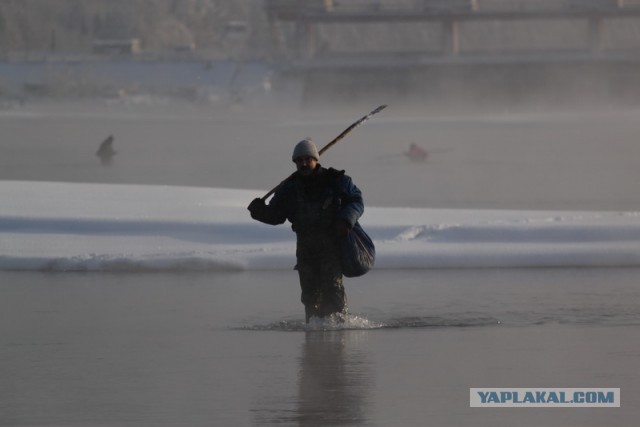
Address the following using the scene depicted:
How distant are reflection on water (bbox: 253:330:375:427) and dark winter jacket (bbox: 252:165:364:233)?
0.78 meters

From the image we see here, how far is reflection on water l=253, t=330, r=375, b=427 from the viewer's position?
7.42 m

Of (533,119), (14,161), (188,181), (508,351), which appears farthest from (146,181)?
A: (533,119)

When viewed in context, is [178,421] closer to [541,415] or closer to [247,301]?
[541,415]

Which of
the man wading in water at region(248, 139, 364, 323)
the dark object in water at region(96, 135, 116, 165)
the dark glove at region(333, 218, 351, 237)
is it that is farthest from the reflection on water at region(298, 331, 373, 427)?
the dark object in water at region(96, 135, 116, 165)

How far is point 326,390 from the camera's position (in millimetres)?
8203

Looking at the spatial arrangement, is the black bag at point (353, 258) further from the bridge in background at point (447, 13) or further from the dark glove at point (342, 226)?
the bridge in background at point (447, 13)

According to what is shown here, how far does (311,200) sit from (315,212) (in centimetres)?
8

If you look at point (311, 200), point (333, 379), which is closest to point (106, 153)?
point (311, 200)

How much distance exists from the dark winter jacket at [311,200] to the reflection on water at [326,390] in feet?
2.56

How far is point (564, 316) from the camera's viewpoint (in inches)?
434

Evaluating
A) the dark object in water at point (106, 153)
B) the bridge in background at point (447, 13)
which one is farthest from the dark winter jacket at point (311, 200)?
the bridge in background at point (447, 13)

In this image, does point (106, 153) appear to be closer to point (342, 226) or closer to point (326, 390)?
point (342, 226)

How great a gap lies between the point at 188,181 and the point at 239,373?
983 inches

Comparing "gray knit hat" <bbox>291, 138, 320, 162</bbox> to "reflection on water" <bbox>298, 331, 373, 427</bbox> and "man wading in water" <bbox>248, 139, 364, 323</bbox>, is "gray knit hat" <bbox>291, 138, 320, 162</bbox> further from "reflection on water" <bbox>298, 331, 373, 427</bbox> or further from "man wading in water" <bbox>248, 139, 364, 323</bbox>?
"reflection on water" <bbox>298, 331, 373, 427</bbox>
